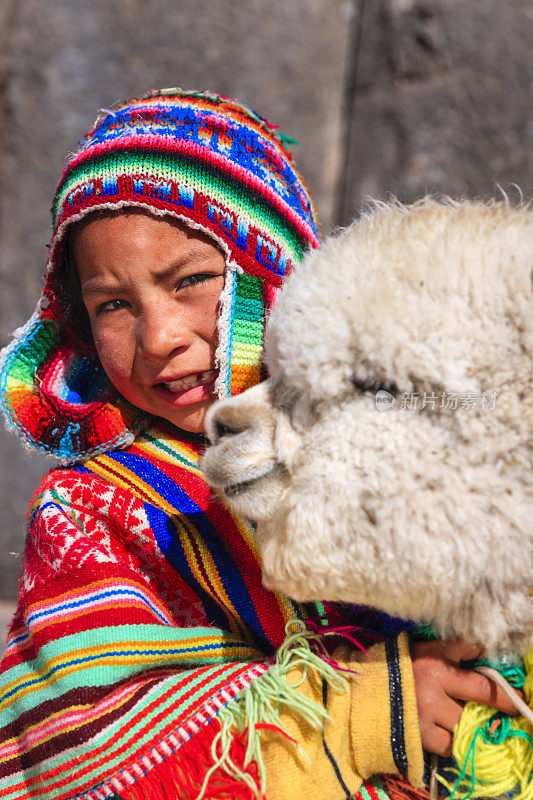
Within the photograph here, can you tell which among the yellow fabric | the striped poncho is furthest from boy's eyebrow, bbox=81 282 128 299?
the yellow fabric

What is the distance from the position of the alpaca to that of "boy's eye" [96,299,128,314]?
16.8 inches

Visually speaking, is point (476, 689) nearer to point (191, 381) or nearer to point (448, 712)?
point (448, 712)

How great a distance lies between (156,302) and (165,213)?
0.42 ft

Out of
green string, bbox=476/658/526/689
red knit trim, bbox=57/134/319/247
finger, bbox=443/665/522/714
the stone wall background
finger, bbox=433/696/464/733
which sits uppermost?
the stone wall background

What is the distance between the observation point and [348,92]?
2189 mm

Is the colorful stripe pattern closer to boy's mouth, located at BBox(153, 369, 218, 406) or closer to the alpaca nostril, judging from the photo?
boy's mouth, located at BBox(153, 369, 218, 406)

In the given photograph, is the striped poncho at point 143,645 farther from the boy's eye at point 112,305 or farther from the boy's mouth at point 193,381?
the boy's eye at point 112,305

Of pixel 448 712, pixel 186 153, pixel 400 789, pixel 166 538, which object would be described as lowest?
pixel 400 789

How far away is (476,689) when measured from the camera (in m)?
0.64

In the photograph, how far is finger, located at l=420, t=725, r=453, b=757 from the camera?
656mm

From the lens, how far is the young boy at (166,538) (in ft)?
2.17

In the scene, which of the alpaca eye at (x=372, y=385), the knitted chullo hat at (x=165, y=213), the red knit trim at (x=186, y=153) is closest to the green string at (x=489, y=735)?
the alpaca eye at (x=372, y=385)

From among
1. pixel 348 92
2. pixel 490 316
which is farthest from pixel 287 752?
pixel 348 92

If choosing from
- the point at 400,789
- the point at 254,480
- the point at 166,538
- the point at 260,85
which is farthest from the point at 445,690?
the point at 260,85
